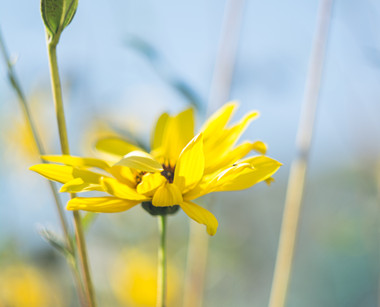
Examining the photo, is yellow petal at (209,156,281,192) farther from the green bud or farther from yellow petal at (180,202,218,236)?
the green bud

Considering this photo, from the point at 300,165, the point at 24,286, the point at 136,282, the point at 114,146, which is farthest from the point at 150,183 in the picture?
the point at 136,282

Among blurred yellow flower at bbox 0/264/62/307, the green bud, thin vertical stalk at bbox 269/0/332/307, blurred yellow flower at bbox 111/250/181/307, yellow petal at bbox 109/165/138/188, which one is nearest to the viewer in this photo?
the green bud

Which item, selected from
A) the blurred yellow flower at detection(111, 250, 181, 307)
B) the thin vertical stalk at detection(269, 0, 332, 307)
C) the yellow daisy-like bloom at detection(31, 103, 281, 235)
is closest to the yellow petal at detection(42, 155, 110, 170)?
the yellow daisy-like bloom at detection(31, 103, 281, 235)

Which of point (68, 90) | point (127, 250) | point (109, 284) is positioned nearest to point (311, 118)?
point (68, 90)

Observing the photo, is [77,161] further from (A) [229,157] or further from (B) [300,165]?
(B) [300,165]

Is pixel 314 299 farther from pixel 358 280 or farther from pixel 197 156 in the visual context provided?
pixel 197 156
